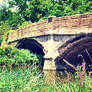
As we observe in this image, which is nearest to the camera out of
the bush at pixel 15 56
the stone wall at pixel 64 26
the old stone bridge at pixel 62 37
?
the stone wall at pixel 64 26

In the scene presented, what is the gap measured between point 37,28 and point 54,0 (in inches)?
469

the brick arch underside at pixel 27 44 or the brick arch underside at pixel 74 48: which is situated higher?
the brick arch underside at pixel 27 44

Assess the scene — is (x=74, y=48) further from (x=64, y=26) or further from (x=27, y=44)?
(x=27, y=44)

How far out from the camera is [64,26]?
1407 centimetres

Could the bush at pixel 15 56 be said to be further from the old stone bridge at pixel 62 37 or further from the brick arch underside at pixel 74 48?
the brick arch underside at pixel 74 48

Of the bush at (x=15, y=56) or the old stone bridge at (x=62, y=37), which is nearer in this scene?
the old stone bridge at (x=62, y=37)

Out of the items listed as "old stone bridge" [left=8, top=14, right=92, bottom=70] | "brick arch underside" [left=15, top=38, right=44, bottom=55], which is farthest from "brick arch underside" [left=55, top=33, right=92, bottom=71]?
"brick arch underside" [left=15, top=38, right=44, bottom=55]

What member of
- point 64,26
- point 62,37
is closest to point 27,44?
point 62,37

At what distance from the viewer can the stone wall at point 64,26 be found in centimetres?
1288

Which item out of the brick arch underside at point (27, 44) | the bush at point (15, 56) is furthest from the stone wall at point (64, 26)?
the bush at point (15, 56)

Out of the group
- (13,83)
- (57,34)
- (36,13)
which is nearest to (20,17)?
(36,13)

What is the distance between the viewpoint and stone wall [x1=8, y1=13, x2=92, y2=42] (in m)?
12.9

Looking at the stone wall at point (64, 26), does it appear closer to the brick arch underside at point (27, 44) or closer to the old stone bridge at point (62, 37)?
the old stone bridge at point (62, 37)

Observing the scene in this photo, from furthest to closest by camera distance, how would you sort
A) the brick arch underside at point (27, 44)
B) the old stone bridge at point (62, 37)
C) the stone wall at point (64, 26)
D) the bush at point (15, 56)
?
the brick arch underside at point (27, 44) → the bush at point (15, 56) → the old stone bridge at point (62, 37) → the stone wall at point (64, 26)
